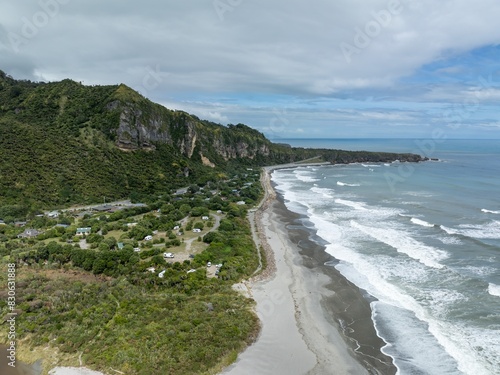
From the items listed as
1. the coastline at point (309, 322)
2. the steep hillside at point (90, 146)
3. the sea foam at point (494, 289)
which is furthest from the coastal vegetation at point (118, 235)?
the sea foam at point (494, 289)

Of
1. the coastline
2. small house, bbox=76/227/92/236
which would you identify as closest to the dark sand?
the coastline

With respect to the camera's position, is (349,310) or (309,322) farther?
(349,310)

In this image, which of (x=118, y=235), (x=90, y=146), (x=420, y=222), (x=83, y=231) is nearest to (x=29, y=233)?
(x=83, y=231)

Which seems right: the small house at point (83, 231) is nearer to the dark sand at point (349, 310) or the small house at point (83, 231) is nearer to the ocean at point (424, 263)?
the dark sand at point (349, 310)

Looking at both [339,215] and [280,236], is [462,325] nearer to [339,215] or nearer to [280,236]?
[280,236]

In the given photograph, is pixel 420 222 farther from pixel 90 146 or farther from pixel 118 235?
pixel 90 146

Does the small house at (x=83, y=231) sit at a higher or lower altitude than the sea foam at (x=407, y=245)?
higher

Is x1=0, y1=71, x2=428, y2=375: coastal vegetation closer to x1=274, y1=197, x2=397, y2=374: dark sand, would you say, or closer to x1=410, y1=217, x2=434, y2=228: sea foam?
x1=274, y1=197, x2=397, y2=374: dark sand
